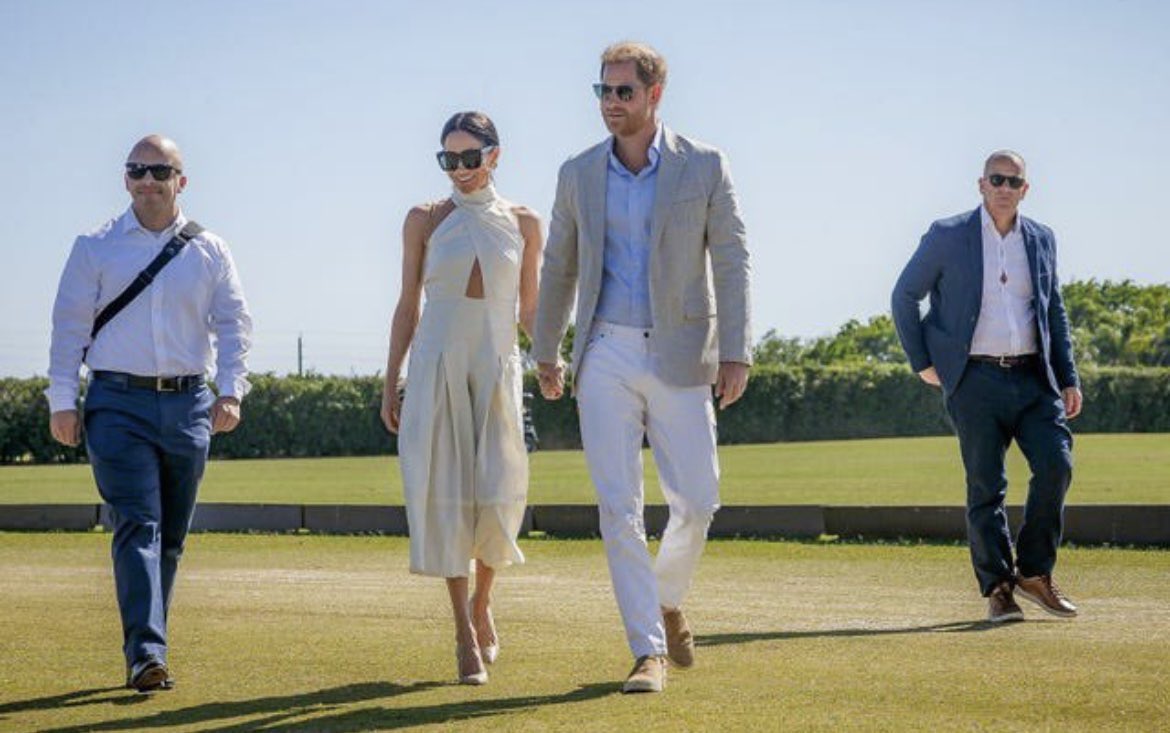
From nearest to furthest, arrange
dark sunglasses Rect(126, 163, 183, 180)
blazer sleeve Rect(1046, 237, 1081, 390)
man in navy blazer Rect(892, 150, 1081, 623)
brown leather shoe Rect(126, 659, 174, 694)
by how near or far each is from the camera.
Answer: brown leather shoe Rect(126, 659, 174, 694) → dark sunglasses Rect(126, 163, 183, 180) → man in navy blazer Rect(892, 150, 1081, 623) → blazer sleeve Rect(1046, 237, 1081, 390)

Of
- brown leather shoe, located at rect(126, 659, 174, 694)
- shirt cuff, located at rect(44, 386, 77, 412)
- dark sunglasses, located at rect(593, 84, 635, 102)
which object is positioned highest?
dark sunglasses, located at rect(593, 84, 635, 102)

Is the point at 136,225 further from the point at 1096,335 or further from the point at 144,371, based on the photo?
the point at 1096,335

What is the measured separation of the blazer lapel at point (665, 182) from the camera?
7.28m

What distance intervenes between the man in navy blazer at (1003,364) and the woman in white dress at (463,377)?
2557 mm

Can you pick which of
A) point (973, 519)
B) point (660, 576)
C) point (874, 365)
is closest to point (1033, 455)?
point (973, 519)

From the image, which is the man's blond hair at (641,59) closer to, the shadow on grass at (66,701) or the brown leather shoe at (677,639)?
the brown leather shoe at (677,639)

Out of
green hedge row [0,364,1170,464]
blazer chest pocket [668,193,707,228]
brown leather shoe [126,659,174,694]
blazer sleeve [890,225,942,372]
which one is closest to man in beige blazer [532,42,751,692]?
blazer chest pocket [668,193,707,228]

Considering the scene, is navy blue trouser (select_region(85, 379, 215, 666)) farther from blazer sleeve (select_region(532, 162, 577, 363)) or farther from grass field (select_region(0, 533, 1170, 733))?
blazer sleeve (select_region(532, 162, 577, 363))

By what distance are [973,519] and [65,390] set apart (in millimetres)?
4411

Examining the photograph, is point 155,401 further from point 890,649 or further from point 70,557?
point 70,557

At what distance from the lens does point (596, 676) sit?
7.52 meters

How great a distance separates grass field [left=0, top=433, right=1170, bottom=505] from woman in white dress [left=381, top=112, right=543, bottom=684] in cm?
1141

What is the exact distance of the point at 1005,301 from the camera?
9.61 metres

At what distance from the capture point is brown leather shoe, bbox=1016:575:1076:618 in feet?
30.7
